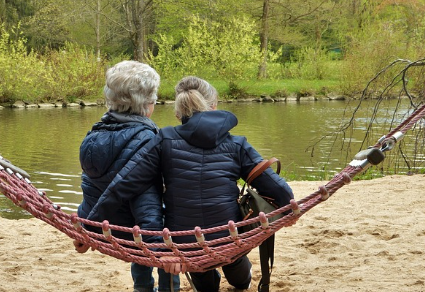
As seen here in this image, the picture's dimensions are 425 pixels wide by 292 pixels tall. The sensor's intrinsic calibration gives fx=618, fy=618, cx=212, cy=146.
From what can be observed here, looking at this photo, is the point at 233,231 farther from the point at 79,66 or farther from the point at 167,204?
the point at 79,66

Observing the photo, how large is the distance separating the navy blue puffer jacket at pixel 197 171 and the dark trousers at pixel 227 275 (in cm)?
44

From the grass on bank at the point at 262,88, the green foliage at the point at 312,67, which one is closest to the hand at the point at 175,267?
the grass on bank at the point at 262,88

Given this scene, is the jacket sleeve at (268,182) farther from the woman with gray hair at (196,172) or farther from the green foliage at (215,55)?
the green foliage at (215,55)

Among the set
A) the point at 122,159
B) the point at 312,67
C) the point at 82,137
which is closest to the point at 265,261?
A: the point at 122,159

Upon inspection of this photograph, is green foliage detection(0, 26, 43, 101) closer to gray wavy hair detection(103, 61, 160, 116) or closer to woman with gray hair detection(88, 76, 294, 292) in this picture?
gray wavy hair detection(103, 61, 160, 116)

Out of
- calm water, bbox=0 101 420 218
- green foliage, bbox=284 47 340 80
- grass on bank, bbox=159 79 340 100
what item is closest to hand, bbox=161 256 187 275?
calm water, bbox=0 101 420 218

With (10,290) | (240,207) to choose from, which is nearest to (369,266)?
(240,207)

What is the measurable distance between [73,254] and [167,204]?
180 centimetres

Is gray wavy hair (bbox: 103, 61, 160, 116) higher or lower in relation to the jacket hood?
higher

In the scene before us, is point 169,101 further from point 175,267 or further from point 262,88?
point 175,267

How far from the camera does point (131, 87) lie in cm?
287

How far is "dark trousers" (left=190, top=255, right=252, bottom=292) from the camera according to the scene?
323 centimetres

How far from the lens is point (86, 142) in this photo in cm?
294

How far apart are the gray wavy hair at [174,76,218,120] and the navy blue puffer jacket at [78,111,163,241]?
7.5 inches
